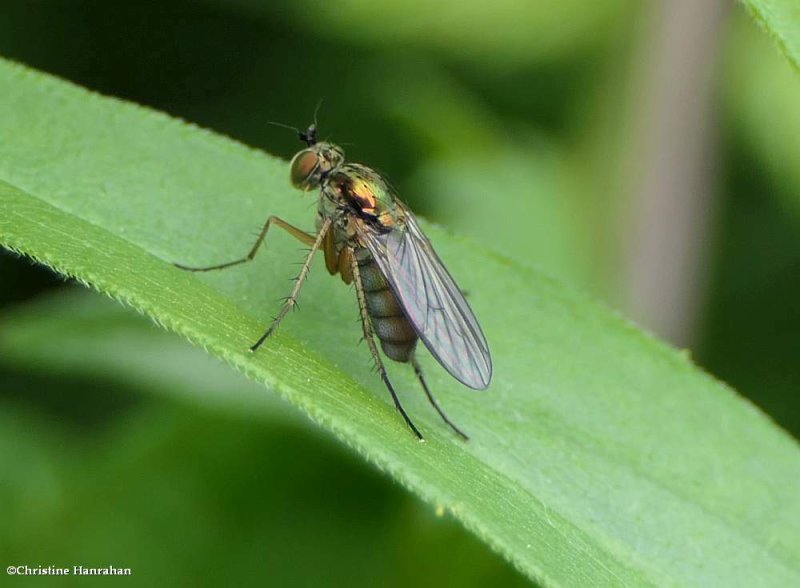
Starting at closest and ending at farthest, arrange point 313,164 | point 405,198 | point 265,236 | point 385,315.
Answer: point 385,315 → point 265,236 → point 313,164 → point 405,198

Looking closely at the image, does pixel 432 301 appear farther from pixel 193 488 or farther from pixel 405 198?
pixel 405 198

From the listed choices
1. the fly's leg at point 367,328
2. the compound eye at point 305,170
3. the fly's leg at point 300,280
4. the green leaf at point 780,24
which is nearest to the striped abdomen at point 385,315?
the fly's leg at point 367,328

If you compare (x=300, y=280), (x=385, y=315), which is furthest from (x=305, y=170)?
(x=385, y=315)

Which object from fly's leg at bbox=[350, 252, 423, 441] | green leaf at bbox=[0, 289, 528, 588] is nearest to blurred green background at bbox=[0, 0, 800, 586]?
green leaf at bbox=[0, 289, 528, 588]

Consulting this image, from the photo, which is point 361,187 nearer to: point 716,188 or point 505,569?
point 505,569

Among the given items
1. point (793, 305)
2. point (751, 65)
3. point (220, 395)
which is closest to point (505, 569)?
point (220, 395)
